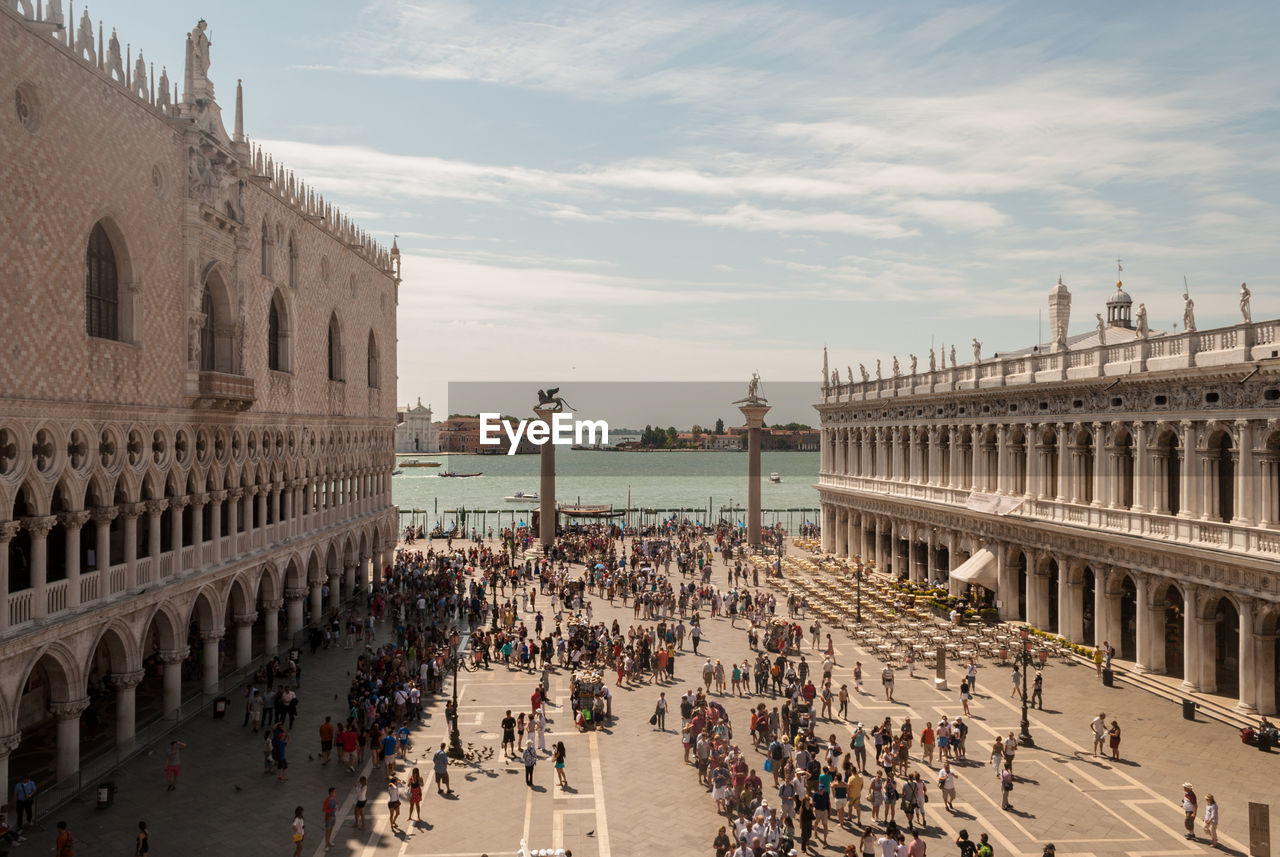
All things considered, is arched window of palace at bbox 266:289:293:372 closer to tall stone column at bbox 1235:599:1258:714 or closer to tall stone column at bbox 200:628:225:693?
tall stone column at bbox 200:628:225:693

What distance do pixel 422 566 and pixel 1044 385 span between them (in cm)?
3199

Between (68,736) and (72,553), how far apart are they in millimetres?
3939

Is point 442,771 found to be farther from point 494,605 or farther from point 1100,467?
point 1100,467

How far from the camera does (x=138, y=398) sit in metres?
23.5

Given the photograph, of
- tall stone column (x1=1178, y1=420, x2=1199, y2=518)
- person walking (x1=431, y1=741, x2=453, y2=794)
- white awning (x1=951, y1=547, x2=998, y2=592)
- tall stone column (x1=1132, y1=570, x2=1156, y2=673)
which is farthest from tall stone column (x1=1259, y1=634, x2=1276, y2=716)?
person walking (x1=431, y1=741, x2=453, y2=794)

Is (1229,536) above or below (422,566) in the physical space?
above

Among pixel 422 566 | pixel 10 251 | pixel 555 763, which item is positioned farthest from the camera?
pixel 422 566

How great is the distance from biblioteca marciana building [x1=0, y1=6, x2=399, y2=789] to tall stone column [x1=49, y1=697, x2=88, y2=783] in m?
0.04

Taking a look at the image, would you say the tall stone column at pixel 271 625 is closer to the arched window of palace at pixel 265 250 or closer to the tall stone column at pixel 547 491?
the arched window of palace at pixel 265 250

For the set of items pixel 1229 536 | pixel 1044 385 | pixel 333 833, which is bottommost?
pixel 333 833

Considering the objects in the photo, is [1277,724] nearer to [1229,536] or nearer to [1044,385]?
[1229,536]

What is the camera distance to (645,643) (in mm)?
31234

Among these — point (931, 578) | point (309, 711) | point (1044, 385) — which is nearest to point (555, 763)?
point (309, 711)

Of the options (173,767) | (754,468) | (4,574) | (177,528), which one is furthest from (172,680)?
(754,468)
